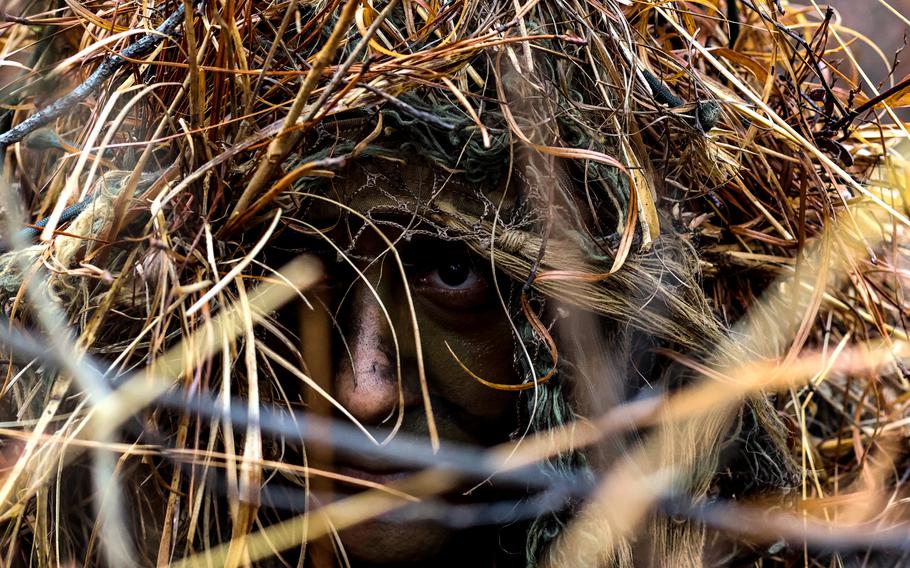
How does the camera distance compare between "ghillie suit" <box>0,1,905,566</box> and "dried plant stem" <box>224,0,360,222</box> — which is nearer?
"dried plant stem" <box>224,0,360,222</box>

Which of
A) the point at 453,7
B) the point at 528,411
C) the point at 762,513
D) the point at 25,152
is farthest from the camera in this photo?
the point at 25,152

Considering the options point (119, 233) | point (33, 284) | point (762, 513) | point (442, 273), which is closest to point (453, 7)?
point (442, 273)

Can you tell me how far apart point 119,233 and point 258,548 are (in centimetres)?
41

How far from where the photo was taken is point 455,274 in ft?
3.53

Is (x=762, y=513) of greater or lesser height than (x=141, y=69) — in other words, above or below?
below

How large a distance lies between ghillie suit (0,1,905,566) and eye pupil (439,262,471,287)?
0.06 meters

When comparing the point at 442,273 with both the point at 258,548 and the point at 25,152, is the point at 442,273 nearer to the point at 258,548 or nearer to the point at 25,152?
the point at 258,548

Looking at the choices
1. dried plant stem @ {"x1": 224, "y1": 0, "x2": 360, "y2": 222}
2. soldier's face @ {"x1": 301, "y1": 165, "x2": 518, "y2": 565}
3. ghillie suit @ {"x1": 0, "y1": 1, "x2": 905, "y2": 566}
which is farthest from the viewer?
soldier's face @ {"x1": 301, "y1": 165, "x2": 518, "y2": 565}

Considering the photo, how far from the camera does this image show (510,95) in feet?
3.23

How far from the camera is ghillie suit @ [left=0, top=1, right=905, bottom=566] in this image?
0.93 meters

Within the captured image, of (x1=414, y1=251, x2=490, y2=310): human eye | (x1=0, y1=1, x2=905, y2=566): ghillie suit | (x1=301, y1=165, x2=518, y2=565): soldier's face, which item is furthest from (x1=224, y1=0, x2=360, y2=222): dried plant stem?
(x1=414, y1=251, x2=490, y2=310): human eye

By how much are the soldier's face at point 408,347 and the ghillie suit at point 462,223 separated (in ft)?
0.16

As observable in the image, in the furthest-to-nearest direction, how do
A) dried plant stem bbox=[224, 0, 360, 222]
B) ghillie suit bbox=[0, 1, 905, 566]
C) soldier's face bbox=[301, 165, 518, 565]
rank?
soldier's face bbox=[301, 165, 518, 565] → ghillie suit bbox=[0, 1, 905, 566] → dried plant stem bbox=[224, 0, 360, 222]

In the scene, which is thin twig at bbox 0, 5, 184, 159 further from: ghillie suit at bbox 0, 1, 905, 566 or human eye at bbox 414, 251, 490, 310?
human eye at bbox 414, 251, 490, 310
